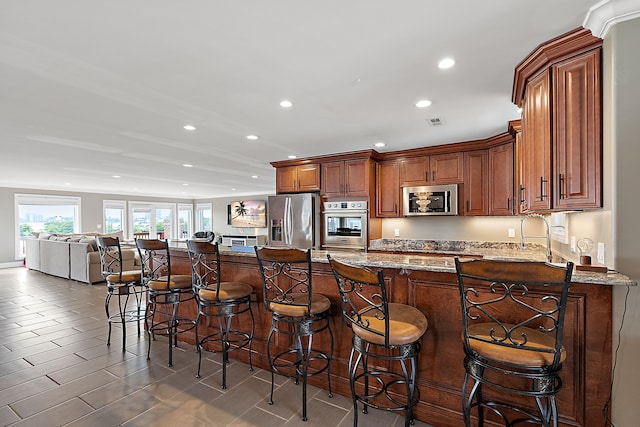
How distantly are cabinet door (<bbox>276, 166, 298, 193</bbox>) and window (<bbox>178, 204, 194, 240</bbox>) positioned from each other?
912 cm

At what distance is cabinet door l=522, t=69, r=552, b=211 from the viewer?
2.01m

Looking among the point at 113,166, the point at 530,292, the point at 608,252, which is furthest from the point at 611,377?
the point at 113,166

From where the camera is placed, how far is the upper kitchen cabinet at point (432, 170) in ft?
14.7

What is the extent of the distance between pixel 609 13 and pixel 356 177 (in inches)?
133

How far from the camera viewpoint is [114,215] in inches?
424

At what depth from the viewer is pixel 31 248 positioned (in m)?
7.84

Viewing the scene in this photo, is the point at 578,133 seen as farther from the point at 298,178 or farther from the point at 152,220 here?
the point at 152,220

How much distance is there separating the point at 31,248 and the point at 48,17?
28.4 feet

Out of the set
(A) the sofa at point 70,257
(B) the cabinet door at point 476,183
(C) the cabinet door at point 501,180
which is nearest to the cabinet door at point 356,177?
(B) the cabinet door at point 476,183

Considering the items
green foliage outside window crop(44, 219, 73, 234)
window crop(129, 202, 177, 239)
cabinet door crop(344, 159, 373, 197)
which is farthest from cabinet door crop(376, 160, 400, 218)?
green foliage outside window crop(44, 219, 73, 234)

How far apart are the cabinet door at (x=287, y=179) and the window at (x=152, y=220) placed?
7.86 metres

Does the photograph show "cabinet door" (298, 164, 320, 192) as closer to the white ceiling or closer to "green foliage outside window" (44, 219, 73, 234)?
the white ceiling

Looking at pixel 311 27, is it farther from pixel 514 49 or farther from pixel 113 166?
pixel 113 166

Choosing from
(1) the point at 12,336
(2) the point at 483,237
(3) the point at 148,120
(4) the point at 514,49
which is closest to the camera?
(4) the point at 514,49
